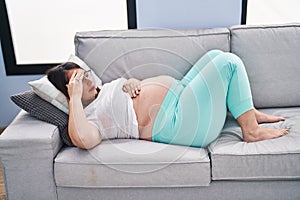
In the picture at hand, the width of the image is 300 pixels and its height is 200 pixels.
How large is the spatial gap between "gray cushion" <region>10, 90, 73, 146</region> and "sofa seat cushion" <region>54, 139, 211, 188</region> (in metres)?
0.13

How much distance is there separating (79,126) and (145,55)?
64 cm

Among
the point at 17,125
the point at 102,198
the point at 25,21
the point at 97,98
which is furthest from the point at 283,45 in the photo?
the point at 25,21

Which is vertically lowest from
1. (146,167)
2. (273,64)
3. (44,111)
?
(146,167)

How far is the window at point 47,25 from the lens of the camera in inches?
98.9

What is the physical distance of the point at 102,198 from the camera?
68.2 inches

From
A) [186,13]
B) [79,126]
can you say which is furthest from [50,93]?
[186,13]

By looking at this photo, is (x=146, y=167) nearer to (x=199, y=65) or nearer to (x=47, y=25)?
(x=199, y=65)

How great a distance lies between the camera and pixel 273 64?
205 cm

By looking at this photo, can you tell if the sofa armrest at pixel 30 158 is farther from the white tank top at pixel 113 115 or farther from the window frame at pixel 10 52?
the window frame at pixel 10 52

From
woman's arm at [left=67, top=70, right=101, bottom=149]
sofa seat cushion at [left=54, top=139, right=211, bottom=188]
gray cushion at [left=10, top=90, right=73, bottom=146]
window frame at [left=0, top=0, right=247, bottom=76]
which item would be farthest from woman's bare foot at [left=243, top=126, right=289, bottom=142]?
window frame at [left=0, top=0, right=247, bottom=76]

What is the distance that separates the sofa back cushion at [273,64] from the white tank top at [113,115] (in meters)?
0.76

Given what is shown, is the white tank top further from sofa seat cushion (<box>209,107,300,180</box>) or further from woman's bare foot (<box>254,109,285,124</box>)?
woman's bare foot (<box>254,109,285,124</box>)

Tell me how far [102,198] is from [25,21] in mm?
1483

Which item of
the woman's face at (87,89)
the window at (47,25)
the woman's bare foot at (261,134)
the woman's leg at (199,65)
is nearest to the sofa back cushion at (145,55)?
the woman's leg at (199,65)
